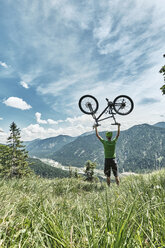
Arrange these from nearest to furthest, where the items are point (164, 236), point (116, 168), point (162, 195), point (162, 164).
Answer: point (164, 236)
point (162, 195)
point (162, 164)
point (116, 168)

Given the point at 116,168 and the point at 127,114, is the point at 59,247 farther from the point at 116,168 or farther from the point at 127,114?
the point at 127,114

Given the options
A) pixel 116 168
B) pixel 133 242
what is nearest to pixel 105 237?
pixel 133 242

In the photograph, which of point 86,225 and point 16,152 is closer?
point 86,225

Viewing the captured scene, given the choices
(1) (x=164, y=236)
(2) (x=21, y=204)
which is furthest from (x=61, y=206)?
(1) (x=164, y=236)

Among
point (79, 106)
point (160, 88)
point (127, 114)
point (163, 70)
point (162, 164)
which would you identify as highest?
point (163, 70)

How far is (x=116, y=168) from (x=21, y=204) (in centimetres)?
604

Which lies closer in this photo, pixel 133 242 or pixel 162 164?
pixel 133 242

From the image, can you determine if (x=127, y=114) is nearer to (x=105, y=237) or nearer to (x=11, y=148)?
(x=105, y=237)

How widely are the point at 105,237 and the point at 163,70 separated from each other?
39.0ft

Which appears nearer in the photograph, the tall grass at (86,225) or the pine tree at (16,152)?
the tall grass at (86,225)

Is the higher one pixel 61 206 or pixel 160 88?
pixel 160 88

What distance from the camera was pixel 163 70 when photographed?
1014 cm

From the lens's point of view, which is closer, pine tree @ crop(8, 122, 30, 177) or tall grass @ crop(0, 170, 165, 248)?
tall grass @ crop(0, 170, 165, 248)

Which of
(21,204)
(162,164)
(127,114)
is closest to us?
(21,204)
